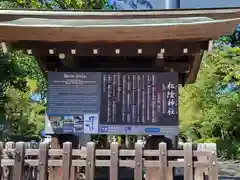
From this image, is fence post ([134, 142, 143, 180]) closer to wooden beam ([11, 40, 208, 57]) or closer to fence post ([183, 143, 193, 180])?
fence post ([183, 143, 193, 180])

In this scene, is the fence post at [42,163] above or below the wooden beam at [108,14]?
below

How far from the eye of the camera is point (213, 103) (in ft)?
55.1

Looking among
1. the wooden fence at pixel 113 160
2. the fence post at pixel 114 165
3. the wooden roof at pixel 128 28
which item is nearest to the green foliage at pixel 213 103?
the wooden roof at pixel 128 28

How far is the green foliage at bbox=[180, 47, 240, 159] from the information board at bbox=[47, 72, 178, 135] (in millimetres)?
7409

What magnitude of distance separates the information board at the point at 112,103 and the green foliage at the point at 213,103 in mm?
7409

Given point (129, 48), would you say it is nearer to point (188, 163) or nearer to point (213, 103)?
point (188, 163)

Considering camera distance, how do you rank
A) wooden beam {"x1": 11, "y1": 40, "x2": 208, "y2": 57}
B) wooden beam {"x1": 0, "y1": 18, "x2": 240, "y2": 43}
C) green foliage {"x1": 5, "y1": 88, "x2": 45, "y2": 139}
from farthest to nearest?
green foliage {"x1": 5, "y1": 88, "x2": 45, "y2": 139}
wooden beam {"x1": 11, "y1": 40, "x2": 208, "y2": 57}
wooden beam {"x1": 0, "y1": 18, "x2": 240, "y2": 43}

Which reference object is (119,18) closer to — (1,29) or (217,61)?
(1,29)

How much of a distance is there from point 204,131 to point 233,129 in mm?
1497

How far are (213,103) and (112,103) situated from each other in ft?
→ 36.4

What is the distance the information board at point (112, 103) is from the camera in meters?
6.64

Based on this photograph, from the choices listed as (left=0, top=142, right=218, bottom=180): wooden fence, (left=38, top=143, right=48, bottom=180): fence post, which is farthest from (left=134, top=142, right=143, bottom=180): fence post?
(left=38, top=143, right=48, bottom=180): fence post

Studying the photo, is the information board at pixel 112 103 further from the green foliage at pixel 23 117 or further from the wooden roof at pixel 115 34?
the green foliage at pixel 23 117

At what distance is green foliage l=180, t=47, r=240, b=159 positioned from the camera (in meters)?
14.6
